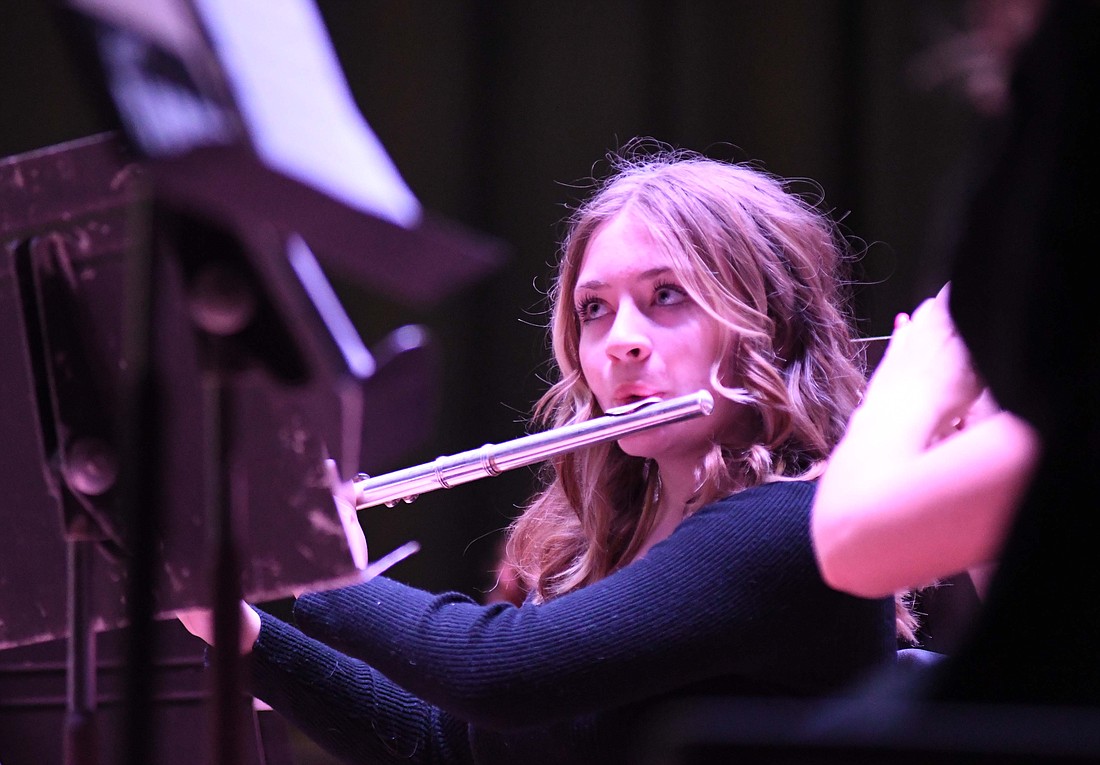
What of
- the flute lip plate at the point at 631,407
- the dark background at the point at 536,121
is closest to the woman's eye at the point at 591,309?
the flute lip plate at the point at 631,407

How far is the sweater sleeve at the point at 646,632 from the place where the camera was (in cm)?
109

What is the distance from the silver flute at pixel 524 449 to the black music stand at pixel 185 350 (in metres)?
0.38

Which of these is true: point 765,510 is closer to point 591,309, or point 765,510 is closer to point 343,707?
point 591,309

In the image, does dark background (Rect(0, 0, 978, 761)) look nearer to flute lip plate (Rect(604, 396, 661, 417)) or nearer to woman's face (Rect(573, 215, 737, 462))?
woman's face (Rect(573, 215, 737, 462))

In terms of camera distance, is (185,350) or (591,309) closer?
(185,350)

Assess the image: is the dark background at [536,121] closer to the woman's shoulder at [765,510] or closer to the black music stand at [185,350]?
the woman's shoulder at [765,510]

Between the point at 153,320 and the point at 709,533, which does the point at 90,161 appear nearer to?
the point at 153,320

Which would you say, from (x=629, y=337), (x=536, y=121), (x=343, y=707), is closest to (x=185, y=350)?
(x=629, y=337)

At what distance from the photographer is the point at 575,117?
2518mm

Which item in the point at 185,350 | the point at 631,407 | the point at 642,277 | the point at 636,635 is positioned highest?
the point at 185,350

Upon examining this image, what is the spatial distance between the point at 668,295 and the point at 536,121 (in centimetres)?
127

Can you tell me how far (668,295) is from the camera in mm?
1348

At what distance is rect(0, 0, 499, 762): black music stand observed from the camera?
60cm

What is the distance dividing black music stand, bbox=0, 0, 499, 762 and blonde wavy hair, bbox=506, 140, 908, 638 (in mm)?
597
